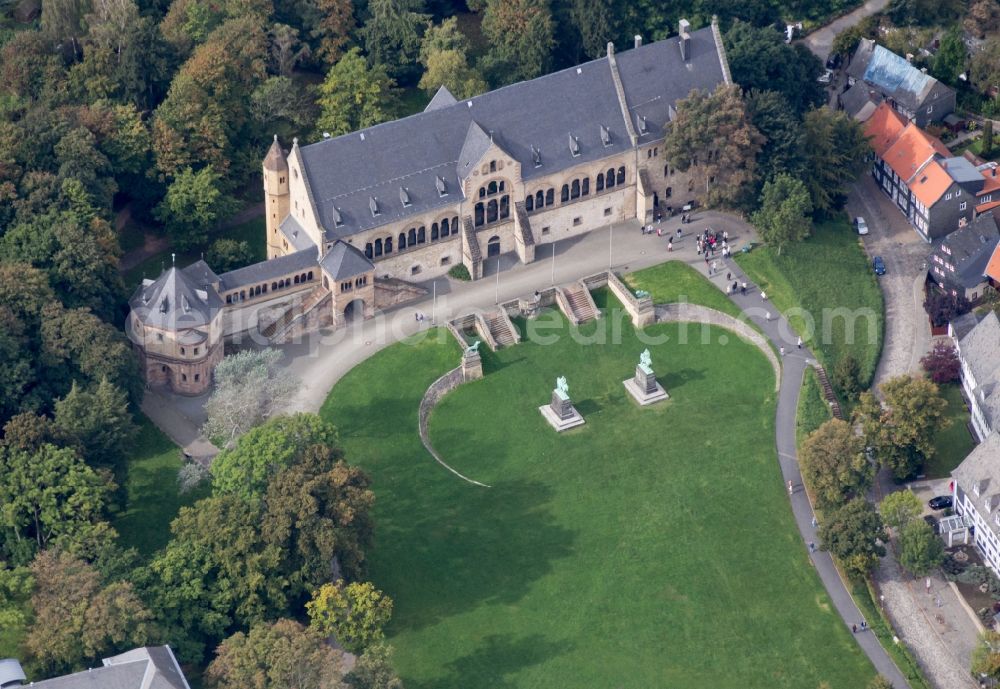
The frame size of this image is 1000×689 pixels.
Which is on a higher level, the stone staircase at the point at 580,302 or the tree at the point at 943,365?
the stone staircase at the point at 580,302

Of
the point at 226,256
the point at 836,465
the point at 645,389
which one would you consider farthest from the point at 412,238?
the point at 836,465

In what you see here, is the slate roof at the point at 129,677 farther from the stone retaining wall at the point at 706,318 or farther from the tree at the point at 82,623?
the stone retaining wall at the point at 706,318

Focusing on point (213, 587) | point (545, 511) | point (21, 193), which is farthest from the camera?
point (21, 193)

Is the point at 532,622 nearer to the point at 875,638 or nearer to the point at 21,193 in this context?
the point at 875,638

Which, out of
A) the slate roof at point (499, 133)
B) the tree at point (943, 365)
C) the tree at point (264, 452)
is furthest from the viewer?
the slate roof at point (499, 133)

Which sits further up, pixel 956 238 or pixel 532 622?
pixel 956 238

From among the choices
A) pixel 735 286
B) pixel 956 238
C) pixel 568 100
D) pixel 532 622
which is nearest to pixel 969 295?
pixel 956 238

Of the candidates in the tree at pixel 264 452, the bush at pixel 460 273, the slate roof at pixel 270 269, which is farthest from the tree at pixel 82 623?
the bush at pixel 460 273

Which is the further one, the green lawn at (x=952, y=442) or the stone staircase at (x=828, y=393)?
the stone staircase at (x=828, y=393)

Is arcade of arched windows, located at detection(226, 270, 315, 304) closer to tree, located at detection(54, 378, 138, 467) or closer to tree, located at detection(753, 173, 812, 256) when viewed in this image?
tree, located at detection(54, 378, 138, 467)
